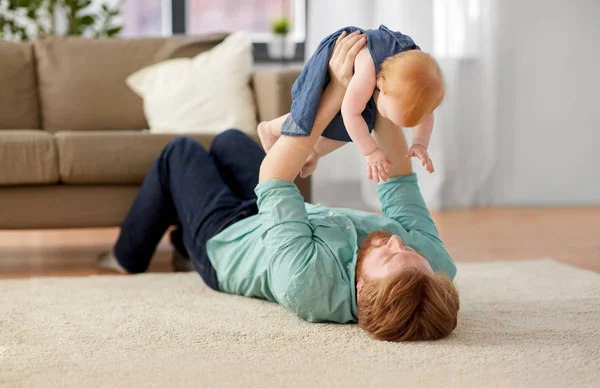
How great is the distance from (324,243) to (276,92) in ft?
4.21

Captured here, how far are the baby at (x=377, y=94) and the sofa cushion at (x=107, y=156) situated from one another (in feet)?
2.99

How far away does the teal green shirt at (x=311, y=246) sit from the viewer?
1.79m

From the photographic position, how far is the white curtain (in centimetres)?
442

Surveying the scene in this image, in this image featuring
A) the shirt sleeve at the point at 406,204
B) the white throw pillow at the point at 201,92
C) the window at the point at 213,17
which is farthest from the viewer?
the window at the point at 213,17

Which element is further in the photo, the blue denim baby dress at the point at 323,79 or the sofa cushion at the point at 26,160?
the sofa cushion at the point at 26,160

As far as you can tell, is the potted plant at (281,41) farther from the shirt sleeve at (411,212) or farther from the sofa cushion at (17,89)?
the shirt sleeve at (411,212)

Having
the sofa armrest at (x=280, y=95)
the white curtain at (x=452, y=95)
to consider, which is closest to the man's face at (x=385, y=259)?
the sofa armrest at (x=280, y=95)

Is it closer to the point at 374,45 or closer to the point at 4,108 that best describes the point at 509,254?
the point at 374,45

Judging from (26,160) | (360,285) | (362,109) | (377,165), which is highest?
(362,109)

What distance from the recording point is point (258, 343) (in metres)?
1.73

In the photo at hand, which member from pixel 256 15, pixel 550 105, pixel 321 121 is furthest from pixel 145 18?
pixel 321 121

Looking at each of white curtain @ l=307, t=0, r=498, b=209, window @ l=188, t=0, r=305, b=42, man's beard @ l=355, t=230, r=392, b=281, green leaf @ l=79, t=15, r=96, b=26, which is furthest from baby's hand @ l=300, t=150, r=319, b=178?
window @ l=188, t=0, r=305, b=42

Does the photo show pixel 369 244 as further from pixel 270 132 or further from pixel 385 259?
pixel 270 132

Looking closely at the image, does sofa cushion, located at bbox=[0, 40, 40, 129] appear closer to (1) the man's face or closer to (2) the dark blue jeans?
(2) the dark blue jeans
